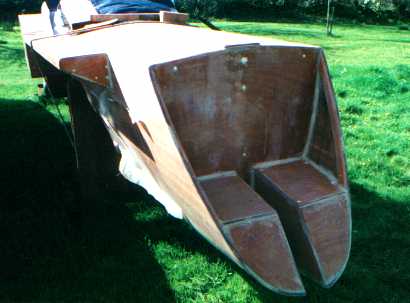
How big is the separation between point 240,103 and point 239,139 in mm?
213

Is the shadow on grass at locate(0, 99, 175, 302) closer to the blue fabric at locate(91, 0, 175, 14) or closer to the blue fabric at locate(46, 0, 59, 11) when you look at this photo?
the blue fabric at locate(91, 0, 175, 14)

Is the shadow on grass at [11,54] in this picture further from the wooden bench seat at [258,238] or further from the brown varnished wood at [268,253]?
the brown varnished wood at [268,253]

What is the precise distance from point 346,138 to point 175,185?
3778mm

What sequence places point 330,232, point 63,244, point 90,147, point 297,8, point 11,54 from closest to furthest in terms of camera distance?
point 330,232, point 63,244, point 90,147, point 11,54, point 297,8

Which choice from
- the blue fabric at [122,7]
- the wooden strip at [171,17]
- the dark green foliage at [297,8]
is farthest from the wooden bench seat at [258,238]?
the dark green foliage at [297,8]

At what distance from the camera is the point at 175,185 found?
290 cm

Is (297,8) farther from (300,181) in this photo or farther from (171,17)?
(300,181)

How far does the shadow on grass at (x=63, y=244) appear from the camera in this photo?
3.41 metres

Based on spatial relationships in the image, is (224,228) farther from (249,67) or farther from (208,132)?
(249,67)

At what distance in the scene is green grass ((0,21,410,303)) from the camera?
3.41m

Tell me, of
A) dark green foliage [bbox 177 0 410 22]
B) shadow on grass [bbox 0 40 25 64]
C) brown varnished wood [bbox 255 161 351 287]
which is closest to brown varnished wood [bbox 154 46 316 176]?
brown varnished wood [bbox 255 161 351 287]

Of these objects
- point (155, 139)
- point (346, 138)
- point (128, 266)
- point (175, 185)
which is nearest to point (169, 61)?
point (155, 139)

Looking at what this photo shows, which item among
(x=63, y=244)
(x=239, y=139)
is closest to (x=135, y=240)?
(x=63, y=244)

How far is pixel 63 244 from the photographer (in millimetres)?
3912
